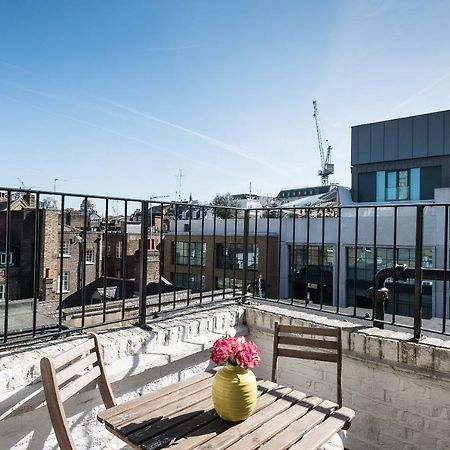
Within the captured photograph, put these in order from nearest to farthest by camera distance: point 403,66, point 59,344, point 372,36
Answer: point 59,344 → point 372,36 → point 403,66

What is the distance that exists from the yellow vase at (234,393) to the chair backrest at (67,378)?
0.70 meters

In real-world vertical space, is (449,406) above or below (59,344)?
below

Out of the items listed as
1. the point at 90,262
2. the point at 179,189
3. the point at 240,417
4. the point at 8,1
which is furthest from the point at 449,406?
the point at 179,189

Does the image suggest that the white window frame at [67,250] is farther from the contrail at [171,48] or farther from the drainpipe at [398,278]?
the drainpipe at [398,278]

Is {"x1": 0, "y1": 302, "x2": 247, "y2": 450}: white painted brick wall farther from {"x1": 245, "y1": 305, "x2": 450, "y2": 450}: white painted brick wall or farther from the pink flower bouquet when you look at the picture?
{"x1": 245, "y1": 305, "x2": 450, "y2": 450}: white painted brick wall

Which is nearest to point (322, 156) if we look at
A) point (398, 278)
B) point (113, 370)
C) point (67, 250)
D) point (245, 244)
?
point (67, 250)

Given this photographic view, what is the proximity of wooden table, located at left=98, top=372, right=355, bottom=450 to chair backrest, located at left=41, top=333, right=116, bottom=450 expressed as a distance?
22 centimetres

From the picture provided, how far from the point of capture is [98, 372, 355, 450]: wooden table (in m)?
1.58

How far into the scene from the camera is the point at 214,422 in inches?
68.6

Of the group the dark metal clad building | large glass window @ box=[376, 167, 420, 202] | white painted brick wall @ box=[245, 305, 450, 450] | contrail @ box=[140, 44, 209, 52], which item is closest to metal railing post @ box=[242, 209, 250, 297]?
white painted brick wall @ box=[245, 305, 450, 450]

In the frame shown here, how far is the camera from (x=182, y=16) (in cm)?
592

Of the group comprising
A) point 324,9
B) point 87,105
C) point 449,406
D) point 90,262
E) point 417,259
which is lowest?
point 90,262

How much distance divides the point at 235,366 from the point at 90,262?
24306mm

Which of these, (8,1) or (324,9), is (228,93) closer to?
(324,9)
